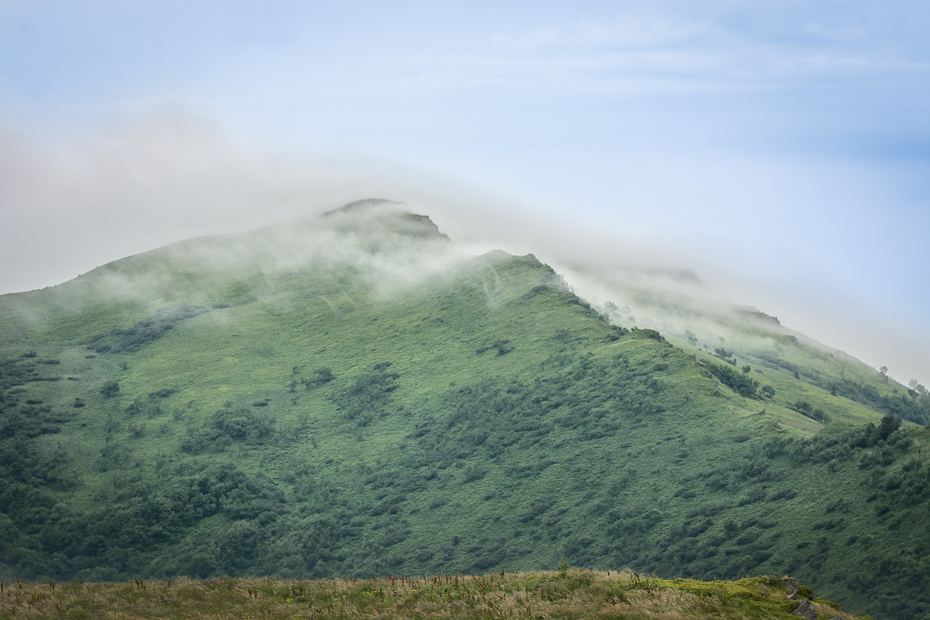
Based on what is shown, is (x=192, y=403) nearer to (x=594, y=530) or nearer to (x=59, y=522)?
(x=59, y=522)

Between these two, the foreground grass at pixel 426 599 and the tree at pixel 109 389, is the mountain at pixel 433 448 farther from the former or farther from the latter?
the foreground grass at pixel 426 599

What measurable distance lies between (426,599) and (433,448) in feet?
350

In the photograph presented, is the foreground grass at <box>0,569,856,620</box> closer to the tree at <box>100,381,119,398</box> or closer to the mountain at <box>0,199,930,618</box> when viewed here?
the mountain at <box>0,199,930,618</box>

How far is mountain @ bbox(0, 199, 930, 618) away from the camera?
83750mm

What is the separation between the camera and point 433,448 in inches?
5364

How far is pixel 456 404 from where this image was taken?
14488 centimetres

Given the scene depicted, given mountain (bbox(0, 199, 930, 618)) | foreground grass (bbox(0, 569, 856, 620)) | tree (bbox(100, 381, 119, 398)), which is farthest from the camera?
tree (bbox(100, 381, 119, 398))

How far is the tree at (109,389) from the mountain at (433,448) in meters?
1.34

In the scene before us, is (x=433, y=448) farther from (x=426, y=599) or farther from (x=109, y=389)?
(x=426, y=599)

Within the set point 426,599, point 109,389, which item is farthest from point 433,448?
point 426,599

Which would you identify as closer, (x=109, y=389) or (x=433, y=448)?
(x=433, y=448)

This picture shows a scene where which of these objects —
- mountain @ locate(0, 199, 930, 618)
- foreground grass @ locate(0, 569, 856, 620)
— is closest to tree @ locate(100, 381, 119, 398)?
mountain @ locate(0, 199, 930, 618)

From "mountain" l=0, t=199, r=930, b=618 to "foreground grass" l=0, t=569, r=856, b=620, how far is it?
1660 inches

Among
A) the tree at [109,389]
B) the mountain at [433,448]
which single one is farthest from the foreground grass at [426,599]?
the tree at [109,389]
